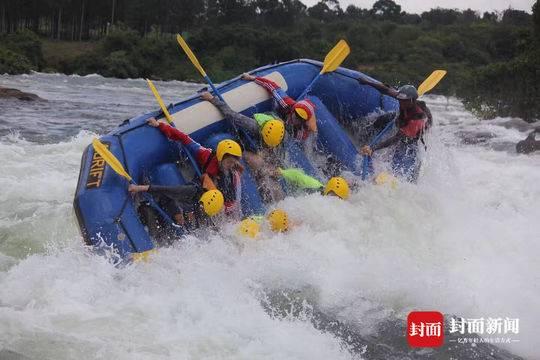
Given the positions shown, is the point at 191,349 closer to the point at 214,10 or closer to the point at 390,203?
the point at 390,203

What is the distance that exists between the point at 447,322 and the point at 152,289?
190 centimetres

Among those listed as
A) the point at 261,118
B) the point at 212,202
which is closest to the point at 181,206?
the point at 212,202

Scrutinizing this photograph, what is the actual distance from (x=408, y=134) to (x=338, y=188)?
1.26 metres

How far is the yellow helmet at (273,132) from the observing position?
5512mm

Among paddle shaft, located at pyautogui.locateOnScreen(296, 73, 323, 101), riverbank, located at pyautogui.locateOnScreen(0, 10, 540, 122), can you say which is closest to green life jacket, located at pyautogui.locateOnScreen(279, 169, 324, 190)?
paddle shaft, located at pyautogui.locateOnScreen(296, 73, 323, 101)

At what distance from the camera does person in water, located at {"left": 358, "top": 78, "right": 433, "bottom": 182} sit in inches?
247

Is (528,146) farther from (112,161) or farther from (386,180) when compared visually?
(112,161)

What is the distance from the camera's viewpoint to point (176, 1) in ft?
153

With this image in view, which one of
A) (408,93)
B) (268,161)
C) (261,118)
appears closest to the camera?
(261,118)

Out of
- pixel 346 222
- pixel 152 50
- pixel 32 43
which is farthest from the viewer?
pixel 152 50

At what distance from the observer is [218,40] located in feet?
139

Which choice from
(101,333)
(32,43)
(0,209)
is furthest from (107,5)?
(101,333)

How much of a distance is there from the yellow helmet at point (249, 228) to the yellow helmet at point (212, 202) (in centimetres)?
23

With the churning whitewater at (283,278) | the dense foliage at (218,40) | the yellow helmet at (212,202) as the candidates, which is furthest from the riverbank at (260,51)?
the yellow helmet at (212,202)
